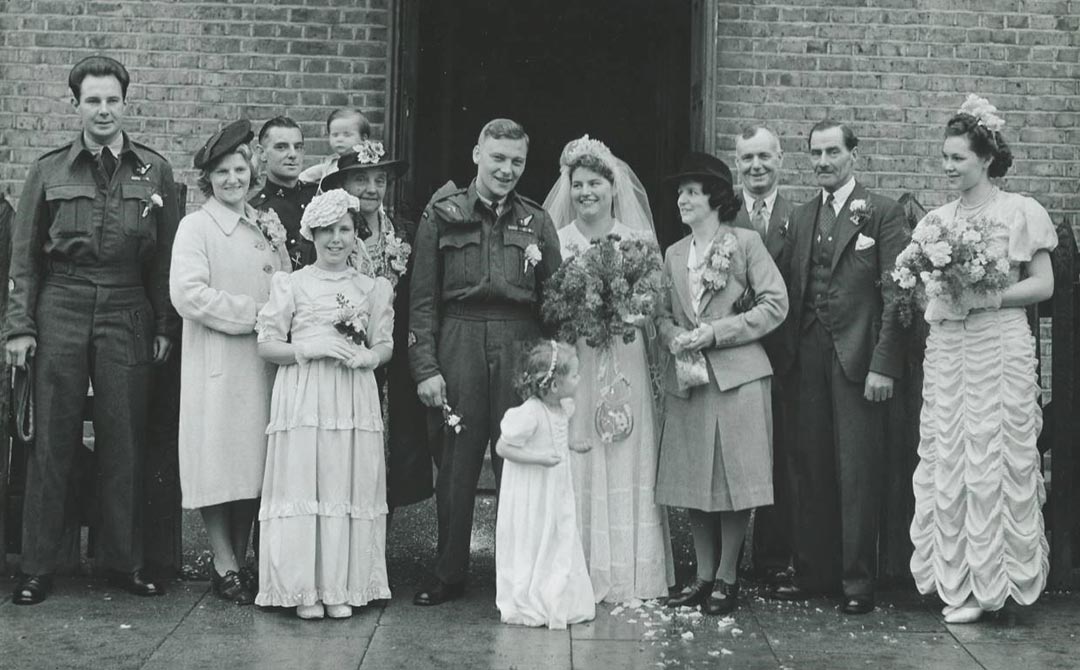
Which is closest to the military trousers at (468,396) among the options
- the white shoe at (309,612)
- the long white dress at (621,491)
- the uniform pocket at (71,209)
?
the long white dress at (621,491)

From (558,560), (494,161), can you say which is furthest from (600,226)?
(558,560)

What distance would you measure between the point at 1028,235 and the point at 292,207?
145 inches

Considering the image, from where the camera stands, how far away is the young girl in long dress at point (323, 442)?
5.67 m

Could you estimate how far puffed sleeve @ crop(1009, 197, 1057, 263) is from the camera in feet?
18.7

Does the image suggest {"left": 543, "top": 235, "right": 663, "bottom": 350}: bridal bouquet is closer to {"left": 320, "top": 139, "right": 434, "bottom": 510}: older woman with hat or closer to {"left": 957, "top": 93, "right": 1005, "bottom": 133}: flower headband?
{"left": 320, "top": 139, "right": 434, "bottom": 510}: older woman with hat

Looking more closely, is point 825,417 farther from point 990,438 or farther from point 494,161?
point 494,161

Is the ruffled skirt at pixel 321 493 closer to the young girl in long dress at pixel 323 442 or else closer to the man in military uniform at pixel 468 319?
the young girl in long dress at pixel 323 442

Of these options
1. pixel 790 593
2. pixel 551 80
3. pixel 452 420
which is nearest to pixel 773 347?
pixel 790 593

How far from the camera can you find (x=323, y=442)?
5734 mm

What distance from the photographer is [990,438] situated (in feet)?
18.8

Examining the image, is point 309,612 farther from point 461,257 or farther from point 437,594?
point 461,257

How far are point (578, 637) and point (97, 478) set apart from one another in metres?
2.57

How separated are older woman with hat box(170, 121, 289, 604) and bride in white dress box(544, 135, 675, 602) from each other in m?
1.56

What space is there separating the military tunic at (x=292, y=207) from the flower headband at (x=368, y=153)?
42 centimetres
